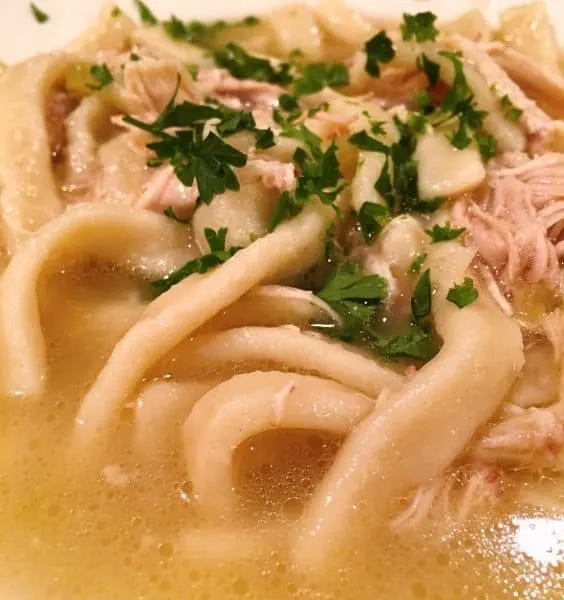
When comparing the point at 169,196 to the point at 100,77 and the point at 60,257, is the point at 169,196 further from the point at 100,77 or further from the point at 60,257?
the point at 100,77

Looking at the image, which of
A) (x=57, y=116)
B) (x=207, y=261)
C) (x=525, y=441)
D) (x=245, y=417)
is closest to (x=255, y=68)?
(x=57, y=116)

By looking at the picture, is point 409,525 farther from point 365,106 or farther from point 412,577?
point 365,106

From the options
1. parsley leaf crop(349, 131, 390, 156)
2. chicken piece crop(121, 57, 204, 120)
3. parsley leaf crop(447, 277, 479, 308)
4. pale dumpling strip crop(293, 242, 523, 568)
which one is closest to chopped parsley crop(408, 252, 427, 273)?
parsley leaf crop(447, 277, 479, 308)

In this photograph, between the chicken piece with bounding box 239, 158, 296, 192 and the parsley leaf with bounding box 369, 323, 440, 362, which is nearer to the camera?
the parsley leaf with bounding box 369, 323, 440, 362

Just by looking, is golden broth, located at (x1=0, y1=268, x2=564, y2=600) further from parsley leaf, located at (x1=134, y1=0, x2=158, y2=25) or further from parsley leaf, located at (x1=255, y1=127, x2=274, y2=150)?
parsley leaf, located at (x1=134, y1=0, x2=158, y2=25)

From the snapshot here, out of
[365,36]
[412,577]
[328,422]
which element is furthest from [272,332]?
[365,36]
